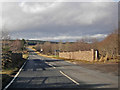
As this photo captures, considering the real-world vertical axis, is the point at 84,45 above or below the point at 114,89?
above

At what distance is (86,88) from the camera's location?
823 centimetres

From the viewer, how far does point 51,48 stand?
10731cm

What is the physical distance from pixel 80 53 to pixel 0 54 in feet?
77.7

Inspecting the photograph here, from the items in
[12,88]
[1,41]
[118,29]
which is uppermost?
[118,29]

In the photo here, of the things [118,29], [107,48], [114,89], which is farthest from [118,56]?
[114,89]

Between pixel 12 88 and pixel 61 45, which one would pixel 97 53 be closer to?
pixel 12 88

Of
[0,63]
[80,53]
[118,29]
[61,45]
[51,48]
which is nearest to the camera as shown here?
[0,63]

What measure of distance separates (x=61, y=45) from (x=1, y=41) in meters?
81.8

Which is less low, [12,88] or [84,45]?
[84,45]

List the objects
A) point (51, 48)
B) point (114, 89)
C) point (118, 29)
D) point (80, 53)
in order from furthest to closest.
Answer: point (51, 48), point (80, 53), point (118, 29), point (114, 89)

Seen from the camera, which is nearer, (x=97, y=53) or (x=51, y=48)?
(x=97, y=53)

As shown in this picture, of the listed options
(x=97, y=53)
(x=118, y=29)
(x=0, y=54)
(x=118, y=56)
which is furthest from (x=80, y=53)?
(x=0, y=54)

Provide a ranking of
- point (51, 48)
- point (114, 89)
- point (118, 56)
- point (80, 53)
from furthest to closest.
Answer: point (51, 48) < point (80, 53) < point (118, 56) < point (114, 89)

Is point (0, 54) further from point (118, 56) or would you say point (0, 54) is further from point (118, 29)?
point (118, 56)
